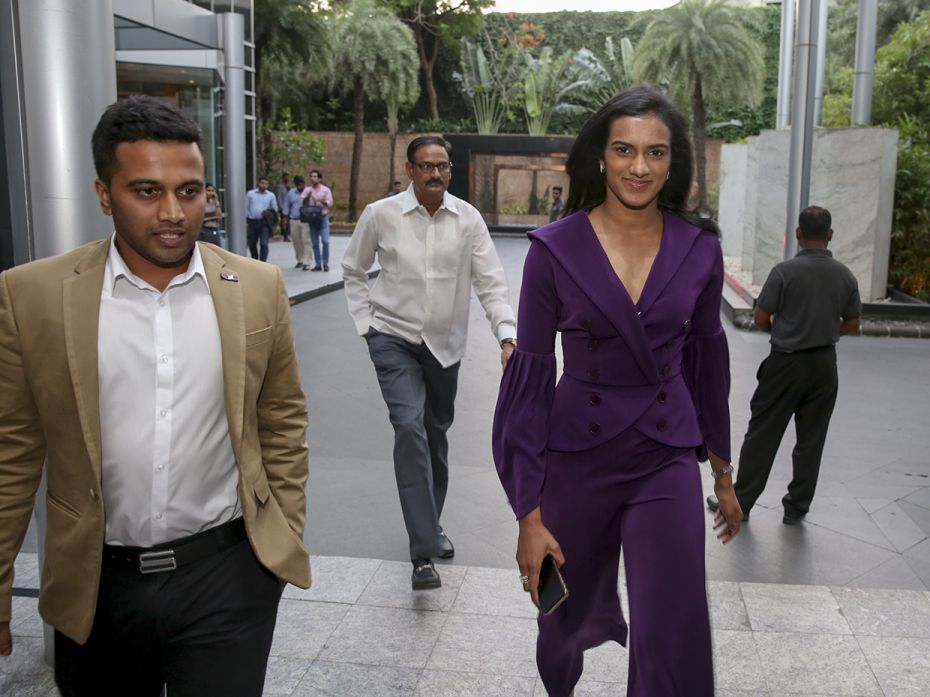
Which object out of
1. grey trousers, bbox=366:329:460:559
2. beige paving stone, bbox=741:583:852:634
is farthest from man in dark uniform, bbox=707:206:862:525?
grey trousers, bbox=366:329:460:559

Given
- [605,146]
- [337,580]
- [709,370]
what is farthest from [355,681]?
[605,146]

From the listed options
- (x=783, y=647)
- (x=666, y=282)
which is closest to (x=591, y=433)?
(x=666, y=282)

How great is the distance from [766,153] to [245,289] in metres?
16.2

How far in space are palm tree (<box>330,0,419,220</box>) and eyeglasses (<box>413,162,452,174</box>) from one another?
35.5 meters

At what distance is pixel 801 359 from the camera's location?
5973 millimetres

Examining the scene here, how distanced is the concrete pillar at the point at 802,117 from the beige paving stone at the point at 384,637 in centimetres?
1086

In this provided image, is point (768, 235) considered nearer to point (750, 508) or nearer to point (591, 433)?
point (750, 508)

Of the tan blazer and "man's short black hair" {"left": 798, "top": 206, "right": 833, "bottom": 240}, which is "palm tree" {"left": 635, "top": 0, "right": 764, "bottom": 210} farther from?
the tan blazer

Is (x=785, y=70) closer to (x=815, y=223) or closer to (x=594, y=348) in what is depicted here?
(x=815, y=223)

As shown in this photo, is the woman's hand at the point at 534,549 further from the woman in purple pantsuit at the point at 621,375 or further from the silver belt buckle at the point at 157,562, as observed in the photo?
the silver belt buckle at the point at 157,562

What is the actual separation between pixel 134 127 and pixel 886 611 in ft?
12.6

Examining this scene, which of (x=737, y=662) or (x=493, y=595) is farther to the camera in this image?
(x=493, y=595)

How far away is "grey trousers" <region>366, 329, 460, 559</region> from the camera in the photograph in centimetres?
→ 495

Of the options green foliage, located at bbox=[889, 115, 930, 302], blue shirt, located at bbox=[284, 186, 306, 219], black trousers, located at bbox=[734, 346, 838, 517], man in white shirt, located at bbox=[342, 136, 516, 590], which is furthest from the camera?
blue shirt, located at bbox=[284, 186, 306, 219]
